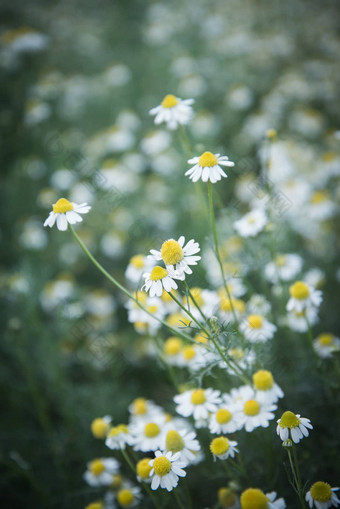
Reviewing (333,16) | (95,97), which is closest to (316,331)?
(95,97)

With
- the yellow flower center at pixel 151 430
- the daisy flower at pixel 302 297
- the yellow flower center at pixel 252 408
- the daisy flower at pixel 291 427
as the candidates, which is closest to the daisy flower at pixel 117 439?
the yellow flower center at pixel 151 430

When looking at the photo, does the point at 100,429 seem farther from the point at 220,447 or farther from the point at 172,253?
the point at 172,253

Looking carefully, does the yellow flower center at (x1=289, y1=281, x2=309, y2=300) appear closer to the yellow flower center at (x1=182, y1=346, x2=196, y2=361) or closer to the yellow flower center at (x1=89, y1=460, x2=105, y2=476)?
the yellow flower center at (x1=182, y1=346, x2=196, y2=361)

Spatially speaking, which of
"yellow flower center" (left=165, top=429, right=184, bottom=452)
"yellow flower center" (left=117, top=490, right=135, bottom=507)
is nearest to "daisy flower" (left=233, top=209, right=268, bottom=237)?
"yellow flower center" (left=165, top=429, right=184, bottom=452)

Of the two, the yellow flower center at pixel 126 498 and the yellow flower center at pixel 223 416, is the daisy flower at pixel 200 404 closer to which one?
the yellow flower center at pixel 223 416

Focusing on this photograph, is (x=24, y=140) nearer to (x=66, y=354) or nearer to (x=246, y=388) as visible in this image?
(x=66, y=354)

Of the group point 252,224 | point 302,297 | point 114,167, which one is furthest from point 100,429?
point 114,167
